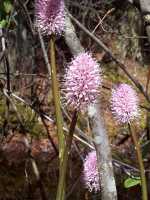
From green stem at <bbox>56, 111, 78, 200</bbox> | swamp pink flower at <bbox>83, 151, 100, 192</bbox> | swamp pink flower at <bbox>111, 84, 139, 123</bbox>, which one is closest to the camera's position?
green stem at <bbox>56, 111, 78, 200</bbox>

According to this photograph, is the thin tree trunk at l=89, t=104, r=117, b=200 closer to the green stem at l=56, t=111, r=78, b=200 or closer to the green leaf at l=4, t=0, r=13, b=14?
the green stem at l=56, t=111, r=78, b=200

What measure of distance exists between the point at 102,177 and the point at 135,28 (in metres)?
8.48

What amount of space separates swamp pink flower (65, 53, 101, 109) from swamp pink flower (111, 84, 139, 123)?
23 cm

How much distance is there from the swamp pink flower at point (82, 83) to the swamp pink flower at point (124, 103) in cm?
23

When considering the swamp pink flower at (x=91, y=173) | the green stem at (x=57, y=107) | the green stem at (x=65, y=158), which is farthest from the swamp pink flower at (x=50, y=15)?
the swamp pink flower at (x=91, y=173)

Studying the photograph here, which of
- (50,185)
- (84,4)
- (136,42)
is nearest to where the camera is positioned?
(50,185)

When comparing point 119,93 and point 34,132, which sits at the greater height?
point 34,132

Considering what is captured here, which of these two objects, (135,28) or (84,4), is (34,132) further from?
(135,28)

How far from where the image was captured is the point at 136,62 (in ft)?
32.3

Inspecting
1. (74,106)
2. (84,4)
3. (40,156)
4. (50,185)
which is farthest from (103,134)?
(84,4)

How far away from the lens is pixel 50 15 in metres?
1.36

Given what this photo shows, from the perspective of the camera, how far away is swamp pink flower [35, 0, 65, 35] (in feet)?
4.41

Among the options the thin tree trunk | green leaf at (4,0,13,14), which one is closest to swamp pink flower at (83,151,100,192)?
the thin tree trunk

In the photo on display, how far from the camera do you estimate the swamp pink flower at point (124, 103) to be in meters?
1.55
